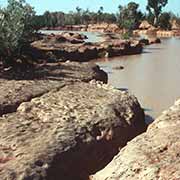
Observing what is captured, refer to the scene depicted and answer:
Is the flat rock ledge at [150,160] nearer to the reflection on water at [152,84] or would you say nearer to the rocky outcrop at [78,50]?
the reflection on water at [152,84]

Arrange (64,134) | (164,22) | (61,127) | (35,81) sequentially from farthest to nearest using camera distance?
(164,22), (35,81), (61,127), (64,134)

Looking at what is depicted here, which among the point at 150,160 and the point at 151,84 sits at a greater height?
the point at 150,160

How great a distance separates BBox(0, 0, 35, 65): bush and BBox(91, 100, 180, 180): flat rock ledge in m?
7.28

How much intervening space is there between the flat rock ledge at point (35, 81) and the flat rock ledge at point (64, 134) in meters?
0.29

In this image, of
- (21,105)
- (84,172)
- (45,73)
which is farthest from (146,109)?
(84,172)

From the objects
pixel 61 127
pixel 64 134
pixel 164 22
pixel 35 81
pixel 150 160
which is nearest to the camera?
pixel 150 160

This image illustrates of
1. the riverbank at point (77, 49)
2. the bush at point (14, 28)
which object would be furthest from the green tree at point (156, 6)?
the bush at point (14, 28)

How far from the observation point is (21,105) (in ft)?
21.5

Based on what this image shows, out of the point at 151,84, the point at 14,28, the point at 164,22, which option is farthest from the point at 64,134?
the point at 164,22

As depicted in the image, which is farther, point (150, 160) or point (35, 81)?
point (35, 81)

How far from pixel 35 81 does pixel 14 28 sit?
3.50 m

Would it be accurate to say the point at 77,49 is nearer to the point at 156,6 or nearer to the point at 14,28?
the point at 14,28

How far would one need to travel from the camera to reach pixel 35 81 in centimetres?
874

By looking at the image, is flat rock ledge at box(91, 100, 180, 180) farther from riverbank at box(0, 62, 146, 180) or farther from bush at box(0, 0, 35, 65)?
bush at box(0, 0, 35, 65)
